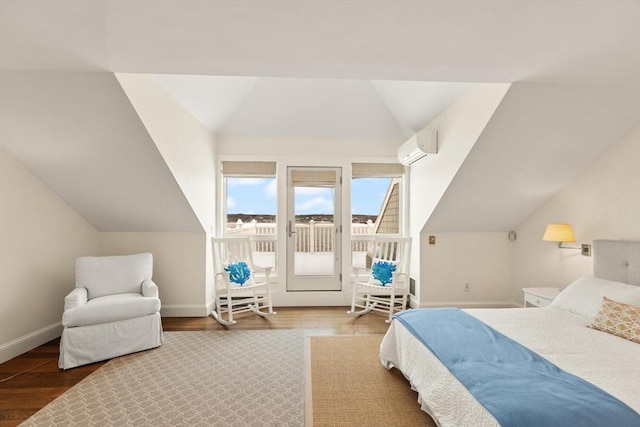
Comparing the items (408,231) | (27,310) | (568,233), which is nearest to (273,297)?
(408,231)

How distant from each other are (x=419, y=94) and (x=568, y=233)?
1.96 m

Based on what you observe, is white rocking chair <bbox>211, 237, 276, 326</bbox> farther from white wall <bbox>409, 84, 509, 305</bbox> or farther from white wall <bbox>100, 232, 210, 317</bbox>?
white wall <bbox>409, 84, 509, 305</bbox>

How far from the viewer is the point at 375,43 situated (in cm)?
183

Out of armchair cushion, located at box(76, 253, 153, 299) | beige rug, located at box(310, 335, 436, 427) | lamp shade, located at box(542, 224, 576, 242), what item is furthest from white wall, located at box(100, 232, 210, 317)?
lamp shade, located at box(542, 224, 576, 242)

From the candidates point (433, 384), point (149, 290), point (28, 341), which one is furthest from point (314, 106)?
point (28, 341)

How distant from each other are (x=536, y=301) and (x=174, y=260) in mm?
3848

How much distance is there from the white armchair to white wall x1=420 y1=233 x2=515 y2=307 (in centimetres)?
303

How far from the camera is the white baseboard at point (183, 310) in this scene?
12.8 ft

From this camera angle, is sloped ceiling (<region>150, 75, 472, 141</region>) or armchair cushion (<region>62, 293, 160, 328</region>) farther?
sloped ceiling (<region>150, 75, 472, 141</region>)

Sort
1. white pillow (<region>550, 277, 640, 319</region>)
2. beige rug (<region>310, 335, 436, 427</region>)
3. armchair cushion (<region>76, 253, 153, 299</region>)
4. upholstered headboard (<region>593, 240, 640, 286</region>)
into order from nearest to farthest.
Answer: beige rug (<region>310, 335, 436, 427</region>), white pillow (<region>550, 277, 640, 319</region>), upholstered headboard (<region>593, 240, 640, 286</region>), armchair cushion (<region>76, 253, 153, 299</region>)

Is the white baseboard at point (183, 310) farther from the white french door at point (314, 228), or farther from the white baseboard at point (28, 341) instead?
the white french door at point (314, 228)

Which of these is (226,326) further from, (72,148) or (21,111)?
(21,111)

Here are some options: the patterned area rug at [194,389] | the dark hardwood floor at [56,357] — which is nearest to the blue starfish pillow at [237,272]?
the dark hardwood floor at [56,357]

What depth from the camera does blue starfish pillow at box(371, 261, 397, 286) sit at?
4039mm
